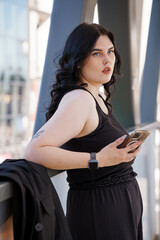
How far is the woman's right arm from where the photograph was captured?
3.70 feet

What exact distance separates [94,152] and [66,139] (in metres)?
0.16

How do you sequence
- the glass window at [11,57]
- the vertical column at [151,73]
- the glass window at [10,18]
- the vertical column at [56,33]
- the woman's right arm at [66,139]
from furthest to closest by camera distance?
the glass window at [11,57]
the glass window at [10,18]
the vertical column at [151,73]
the vertical column at [56,33]
the woman's right arm at [66,139]

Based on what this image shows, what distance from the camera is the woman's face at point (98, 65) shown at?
54.9 inches

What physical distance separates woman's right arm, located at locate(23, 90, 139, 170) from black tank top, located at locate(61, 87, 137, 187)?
70 millimetres

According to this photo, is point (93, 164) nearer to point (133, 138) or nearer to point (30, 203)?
point (133, 138)

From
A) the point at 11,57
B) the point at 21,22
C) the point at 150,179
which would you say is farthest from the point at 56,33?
the point at 21,22

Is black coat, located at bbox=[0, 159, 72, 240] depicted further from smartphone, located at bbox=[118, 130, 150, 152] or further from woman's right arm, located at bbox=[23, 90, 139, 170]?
smartphone, located at bbox=[118, 130, 150, 152]

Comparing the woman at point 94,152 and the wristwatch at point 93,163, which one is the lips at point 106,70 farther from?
the wristwatch at point 93,163

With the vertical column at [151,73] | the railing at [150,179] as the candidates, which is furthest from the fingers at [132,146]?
the vertical column at [151,73]

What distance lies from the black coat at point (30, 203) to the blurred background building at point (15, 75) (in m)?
7.51

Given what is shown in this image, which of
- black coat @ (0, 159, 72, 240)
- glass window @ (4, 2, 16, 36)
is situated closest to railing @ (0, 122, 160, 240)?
black coat @ (0, 159, 72, 240)

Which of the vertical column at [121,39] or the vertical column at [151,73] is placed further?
the vertical column at [151,73]

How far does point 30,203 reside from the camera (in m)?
1.01

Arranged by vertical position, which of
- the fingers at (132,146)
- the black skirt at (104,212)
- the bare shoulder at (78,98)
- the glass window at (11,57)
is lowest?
the black skirt at (104,212)
